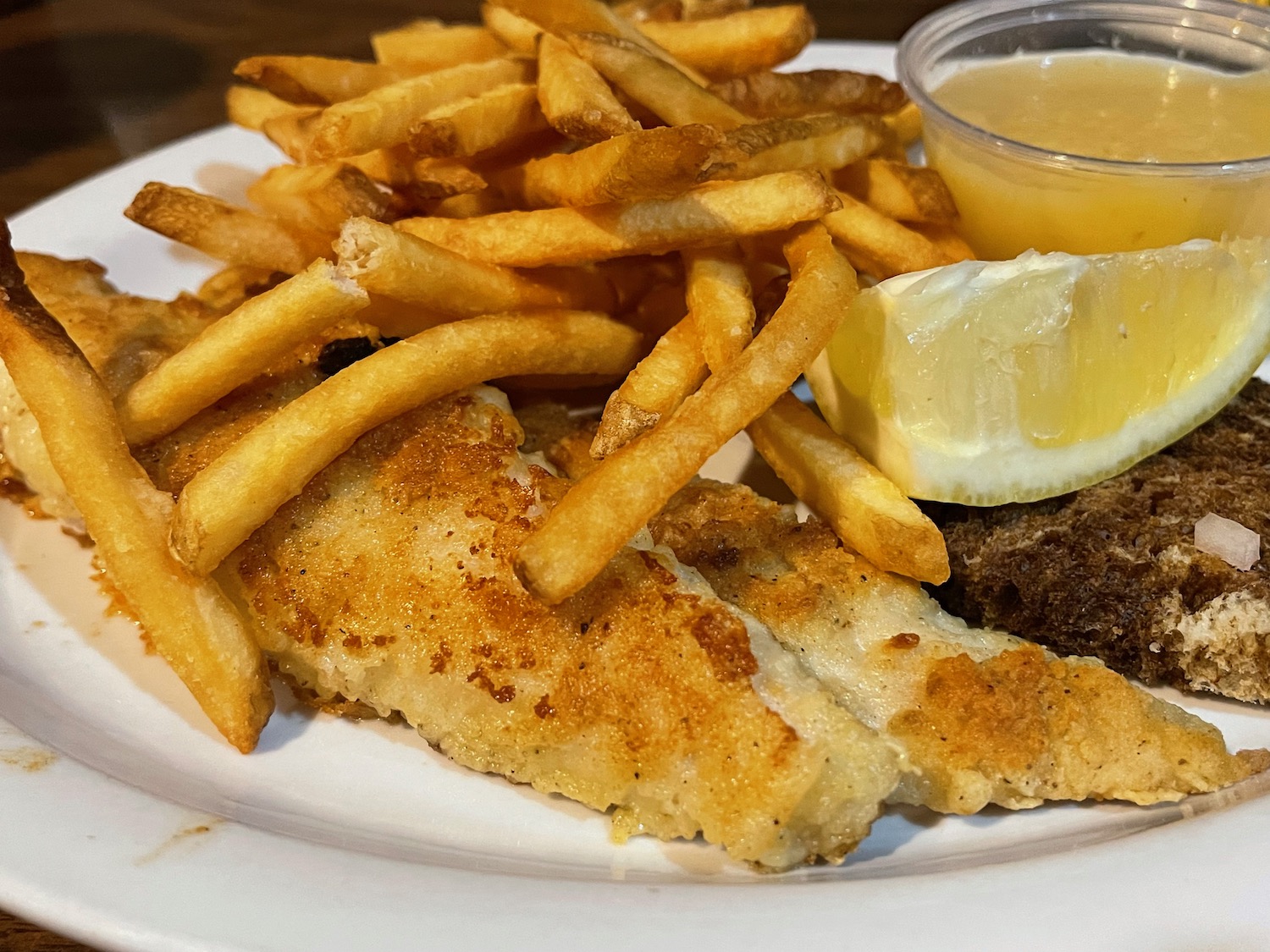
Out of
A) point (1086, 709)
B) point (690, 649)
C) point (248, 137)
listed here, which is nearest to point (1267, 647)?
point (1086, 709)

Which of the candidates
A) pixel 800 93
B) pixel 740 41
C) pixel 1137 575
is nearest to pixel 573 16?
pixel 740 41

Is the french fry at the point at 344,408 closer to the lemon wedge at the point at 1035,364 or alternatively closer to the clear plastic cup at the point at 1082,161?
the lemon wedge at the point at 1035,364

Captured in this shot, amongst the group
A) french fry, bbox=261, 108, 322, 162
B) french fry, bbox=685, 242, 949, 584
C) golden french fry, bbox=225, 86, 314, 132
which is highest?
french fry, bbox=261, 108, 322, 162

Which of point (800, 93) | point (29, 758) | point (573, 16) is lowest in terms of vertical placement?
point (29, 758)

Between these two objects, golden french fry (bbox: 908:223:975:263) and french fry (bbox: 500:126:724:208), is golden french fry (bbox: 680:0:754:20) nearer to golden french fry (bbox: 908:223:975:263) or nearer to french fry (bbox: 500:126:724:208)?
golden french fry (bbox: 908:223:975:263)

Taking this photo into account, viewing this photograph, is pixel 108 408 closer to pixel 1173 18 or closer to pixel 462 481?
pixel 462 481

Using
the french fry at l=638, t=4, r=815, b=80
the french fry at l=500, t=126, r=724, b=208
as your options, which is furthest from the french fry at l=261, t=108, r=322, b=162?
the french fry at l=638, t=4, r=815, b=80

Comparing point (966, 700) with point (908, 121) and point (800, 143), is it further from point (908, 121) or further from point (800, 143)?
point (908, 121)
